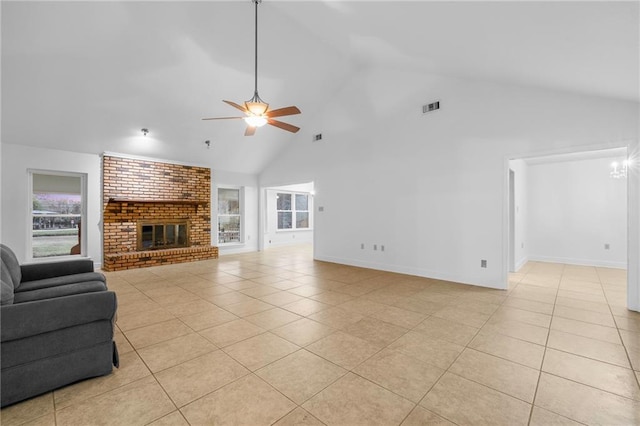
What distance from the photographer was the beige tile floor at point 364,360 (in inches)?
67.0

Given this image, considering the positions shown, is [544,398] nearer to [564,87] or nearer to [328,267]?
[564,87]

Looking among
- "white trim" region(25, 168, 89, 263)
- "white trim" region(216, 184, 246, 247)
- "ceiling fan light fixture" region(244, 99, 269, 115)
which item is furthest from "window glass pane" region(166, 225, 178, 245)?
"ceiling fan light fixture" region(244, 99, 269, 115)

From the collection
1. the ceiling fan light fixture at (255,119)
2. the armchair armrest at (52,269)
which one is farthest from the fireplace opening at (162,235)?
the ceiling fan light fixture at (255,119)

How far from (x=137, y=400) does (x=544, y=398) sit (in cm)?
270

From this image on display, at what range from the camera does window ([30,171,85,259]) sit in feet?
18.2

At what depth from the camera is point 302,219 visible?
36.9 feet

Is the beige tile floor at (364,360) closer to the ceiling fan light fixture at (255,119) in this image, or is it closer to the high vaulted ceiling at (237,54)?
the ceiling fan light fixture at (255,119)

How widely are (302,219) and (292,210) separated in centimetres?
70

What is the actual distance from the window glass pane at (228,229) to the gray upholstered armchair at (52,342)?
5.98 m

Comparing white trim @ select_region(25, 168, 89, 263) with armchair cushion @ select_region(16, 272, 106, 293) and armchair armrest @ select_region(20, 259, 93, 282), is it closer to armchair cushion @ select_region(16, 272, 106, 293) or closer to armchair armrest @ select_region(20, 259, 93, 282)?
armchair armrest @ select_region(20, 259, 93, 282)

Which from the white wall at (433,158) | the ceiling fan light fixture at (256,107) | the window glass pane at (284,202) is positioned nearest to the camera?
the ceiling fan light fixture at (256,107)

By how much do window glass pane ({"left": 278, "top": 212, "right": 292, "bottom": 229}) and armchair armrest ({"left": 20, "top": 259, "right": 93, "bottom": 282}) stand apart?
6.95 metres

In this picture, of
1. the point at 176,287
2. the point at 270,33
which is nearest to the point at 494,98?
the point at 270,33

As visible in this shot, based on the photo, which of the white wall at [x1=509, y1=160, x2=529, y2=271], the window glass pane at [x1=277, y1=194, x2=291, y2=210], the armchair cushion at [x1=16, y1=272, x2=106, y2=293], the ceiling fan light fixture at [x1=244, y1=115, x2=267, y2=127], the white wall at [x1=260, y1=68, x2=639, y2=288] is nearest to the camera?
the armchair cushion at [x1=16, y1=272, x2=106, y2=293]
